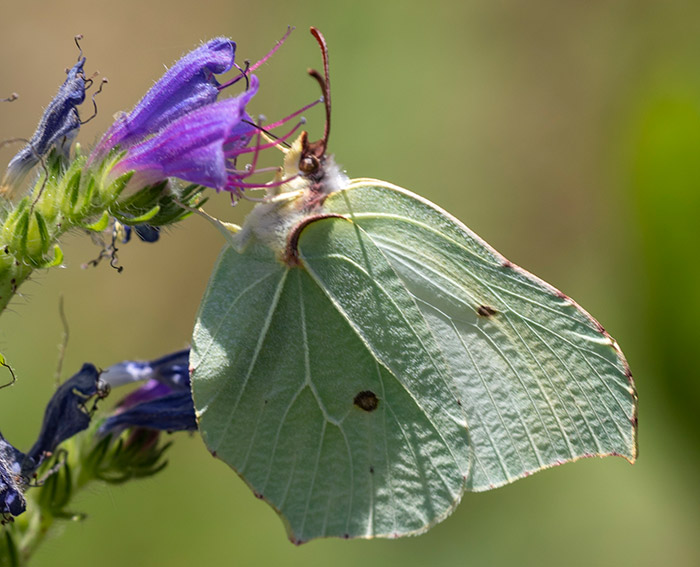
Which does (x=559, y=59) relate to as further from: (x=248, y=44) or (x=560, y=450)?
(x=560, y=450)

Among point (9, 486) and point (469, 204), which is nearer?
point (9, 486)

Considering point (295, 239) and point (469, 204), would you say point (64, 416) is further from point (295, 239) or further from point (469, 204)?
point (469, 204)

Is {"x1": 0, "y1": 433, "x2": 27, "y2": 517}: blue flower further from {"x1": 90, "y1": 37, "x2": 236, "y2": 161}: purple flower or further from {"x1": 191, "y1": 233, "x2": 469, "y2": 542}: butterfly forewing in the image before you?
{"x1": 90, "y1": 37, "x2": 236, "y2": 161}: purple flower

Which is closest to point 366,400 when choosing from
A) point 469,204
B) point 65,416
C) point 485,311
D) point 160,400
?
point 485,311

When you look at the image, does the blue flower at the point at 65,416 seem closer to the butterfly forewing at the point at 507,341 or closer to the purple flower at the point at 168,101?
the purple flower at the point at 168,101

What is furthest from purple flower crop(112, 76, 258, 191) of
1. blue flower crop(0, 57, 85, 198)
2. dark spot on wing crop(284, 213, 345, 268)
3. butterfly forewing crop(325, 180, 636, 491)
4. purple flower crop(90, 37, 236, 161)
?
butterfly forewing crop(325, 180, 636, 491)

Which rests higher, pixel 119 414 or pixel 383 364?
pixel 383 364
